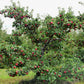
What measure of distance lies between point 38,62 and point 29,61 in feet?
1.79

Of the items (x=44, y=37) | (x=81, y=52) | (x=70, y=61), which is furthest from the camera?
(x=81, y=52)

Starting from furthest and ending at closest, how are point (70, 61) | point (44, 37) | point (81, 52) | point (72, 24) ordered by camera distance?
point (81, 52)
point (70, 61)
point (44, 37)
point (72, 24)

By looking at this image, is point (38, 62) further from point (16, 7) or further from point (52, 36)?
point (16, 7)

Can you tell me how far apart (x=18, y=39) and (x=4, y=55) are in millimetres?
1606

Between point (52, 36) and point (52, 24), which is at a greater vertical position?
point (52, 24)

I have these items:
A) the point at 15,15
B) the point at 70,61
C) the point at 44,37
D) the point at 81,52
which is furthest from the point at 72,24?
the point at 81,52

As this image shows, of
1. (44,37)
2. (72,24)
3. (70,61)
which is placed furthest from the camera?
(70,61)

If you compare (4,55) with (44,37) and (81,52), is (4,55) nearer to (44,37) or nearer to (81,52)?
(44,37)

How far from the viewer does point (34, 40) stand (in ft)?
30.5

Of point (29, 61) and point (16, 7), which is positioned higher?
point (16, 7)

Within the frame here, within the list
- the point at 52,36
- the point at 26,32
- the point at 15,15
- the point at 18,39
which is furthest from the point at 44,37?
the point at 15,15

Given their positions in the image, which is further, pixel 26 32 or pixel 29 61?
pixel 26 32

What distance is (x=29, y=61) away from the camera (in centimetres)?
802

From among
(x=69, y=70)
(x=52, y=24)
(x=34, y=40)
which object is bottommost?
(x=69, y=70)
